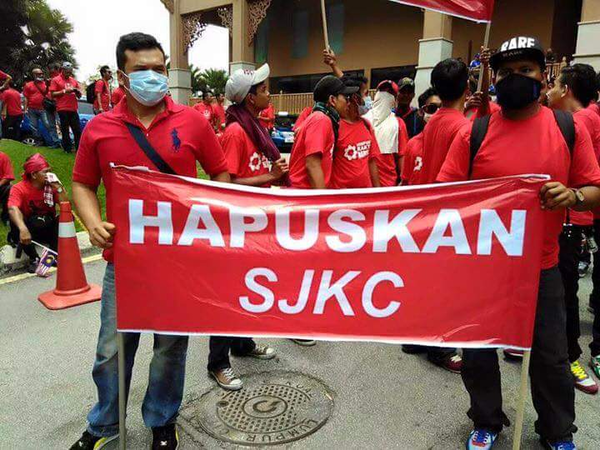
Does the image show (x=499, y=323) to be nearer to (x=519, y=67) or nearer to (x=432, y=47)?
(x=519, y=67)

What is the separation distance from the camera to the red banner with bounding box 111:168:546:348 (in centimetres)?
217

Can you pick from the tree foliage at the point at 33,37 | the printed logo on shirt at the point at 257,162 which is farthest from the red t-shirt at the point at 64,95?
the tree foliage at the point at 33,37

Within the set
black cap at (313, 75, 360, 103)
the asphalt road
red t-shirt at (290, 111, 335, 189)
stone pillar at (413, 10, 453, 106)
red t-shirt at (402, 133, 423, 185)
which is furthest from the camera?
stone pillar at (413, 10, 453, 106)

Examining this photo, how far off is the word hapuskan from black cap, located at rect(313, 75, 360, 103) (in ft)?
6.42

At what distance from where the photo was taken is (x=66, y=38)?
143 feet

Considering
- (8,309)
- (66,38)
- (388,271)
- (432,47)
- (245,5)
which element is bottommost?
(8,309)

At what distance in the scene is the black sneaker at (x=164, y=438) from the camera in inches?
100

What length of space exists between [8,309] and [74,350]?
130cm

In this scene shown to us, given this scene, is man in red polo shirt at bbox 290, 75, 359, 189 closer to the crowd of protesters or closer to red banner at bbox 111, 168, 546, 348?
the crowd of protesters

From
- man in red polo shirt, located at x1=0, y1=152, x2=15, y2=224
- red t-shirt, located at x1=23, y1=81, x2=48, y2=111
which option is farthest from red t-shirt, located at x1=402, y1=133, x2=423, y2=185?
red t-shirt, located at x1=23, y1=81, x2=48, y2=111

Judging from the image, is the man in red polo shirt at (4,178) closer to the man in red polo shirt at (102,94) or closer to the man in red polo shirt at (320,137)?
the man in red polo shirt at (102,94)

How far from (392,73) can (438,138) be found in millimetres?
17356

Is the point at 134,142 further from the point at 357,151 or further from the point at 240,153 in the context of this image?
the point at 357,151

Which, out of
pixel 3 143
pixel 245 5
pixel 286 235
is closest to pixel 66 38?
pixel 245 5
